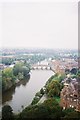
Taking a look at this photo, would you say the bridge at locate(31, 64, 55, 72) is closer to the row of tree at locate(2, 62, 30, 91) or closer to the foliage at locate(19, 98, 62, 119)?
the row of tree at locate(2, 62, 30, 91)

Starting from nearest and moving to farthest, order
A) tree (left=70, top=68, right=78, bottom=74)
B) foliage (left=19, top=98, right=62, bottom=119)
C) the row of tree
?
1. foliage (left=19, top=98, right=62, bottom=119)
2. tree (left=70, top=68, right=78, bottom=74)
3. the row of tree

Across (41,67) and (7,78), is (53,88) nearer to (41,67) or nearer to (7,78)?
(41,67)

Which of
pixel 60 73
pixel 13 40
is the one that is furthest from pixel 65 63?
pixel 13 40

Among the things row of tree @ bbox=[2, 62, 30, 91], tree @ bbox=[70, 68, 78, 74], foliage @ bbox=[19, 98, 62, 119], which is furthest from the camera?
row of tree @ bbox=[2, 62, 30, 91]

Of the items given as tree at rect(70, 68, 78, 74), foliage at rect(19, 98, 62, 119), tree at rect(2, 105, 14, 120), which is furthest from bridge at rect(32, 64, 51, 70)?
tree at rect(2, 105, 14, 120)

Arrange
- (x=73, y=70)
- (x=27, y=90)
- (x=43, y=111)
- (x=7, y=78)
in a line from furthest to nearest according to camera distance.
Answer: (x=7, y=78)
(x=27, y=90)
(x=73, y=70)
(x=43, y=111)

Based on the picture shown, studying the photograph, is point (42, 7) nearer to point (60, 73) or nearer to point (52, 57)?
point (52, 57)

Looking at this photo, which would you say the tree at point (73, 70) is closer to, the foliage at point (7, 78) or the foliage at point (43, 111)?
the foliage at point (43, 111)

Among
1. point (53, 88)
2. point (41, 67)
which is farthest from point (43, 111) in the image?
point (41, 67)

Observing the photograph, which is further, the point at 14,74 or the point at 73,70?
the point at 14,74

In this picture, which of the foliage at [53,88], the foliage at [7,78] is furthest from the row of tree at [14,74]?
the foliage at [53,88]
